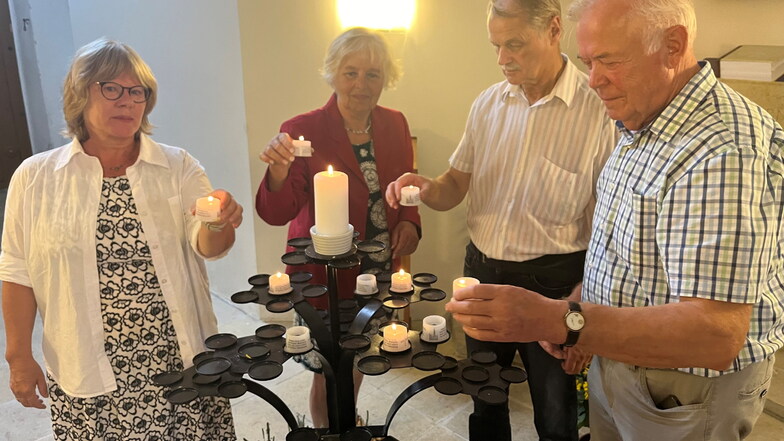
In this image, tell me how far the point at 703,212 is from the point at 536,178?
76cm

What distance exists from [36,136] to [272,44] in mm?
4281

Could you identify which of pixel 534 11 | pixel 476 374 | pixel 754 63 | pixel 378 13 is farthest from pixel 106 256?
pixel 754 63

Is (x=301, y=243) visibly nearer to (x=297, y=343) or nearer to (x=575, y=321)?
(x=297, y=343)

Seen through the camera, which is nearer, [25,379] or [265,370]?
[265,370]

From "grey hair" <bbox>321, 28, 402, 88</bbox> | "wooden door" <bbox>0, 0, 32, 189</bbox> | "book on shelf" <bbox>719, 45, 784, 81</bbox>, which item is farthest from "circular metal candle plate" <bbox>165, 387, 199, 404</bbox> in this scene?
"wooden door" <bbox>0, 0, 32, 189</bbox>

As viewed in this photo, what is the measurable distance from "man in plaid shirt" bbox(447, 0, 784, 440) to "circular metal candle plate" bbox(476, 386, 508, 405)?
0.24 meters

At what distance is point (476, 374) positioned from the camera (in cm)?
140

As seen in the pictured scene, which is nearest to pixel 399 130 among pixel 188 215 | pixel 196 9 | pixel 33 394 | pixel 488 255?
pixel 488 255

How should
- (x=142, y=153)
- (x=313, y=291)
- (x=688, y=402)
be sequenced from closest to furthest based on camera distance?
(x=688, y=402), (x=313, y=291), (x=142, y=153)

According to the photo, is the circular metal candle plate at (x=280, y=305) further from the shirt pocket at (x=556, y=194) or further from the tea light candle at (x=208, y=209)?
the shirt pocket at (x=556, y=194)

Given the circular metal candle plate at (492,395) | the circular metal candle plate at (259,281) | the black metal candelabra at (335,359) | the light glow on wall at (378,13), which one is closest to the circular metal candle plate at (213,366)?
the black metal candelabra at (335,359)

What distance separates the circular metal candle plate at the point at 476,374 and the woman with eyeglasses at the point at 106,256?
72 centimetres

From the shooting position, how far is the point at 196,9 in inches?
131

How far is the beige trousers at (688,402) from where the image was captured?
1247 mm
